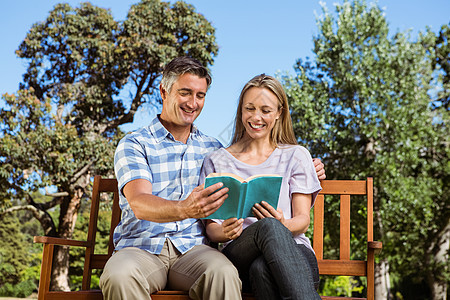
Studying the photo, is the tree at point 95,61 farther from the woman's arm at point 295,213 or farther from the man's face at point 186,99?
the woman's arm at point 295,213

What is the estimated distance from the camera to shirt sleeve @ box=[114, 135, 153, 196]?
2432 mm

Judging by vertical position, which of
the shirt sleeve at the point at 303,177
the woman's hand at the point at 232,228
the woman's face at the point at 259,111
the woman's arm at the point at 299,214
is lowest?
the woman's hand at the point at 232,228

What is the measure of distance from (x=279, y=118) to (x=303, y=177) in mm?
439

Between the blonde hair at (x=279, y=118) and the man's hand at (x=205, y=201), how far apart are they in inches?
36.0

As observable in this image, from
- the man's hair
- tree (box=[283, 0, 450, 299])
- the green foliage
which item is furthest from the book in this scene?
the green foliage

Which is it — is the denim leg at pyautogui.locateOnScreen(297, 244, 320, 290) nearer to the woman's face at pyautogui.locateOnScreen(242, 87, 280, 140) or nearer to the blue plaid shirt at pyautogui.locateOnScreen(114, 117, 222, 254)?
the blue plaid shirt at pyautogui.locateOnScreen(114, 117, 222, 254)

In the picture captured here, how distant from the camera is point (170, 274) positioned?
2438mm

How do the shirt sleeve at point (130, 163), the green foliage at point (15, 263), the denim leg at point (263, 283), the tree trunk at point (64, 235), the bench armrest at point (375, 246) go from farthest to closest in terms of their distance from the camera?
A: the green foliage at point (15, 263) < the tree trunk at point (64, 235) < the bench armrest at point (375, 246) < the shirt sleeve at point (130, 163) < the denim leg at point (263, 283)

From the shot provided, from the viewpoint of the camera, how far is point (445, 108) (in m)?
12.5

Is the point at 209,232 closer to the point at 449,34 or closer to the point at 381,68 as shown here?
the point at 381,68

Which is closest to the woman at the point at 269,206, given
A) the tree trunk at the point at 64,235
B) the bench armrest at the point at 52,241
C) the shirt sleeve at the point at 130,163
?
the shirt sleeve at the point at 130,163

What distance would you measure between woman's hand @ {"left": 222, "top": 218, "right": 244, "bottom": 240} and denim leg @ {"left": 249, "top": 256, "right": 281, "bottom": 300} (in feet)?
0.69

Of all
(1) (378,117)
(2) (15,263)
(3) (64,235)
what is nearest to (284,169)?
(1) (378,117)

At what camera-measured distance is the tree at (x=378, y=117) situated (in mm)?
10570
